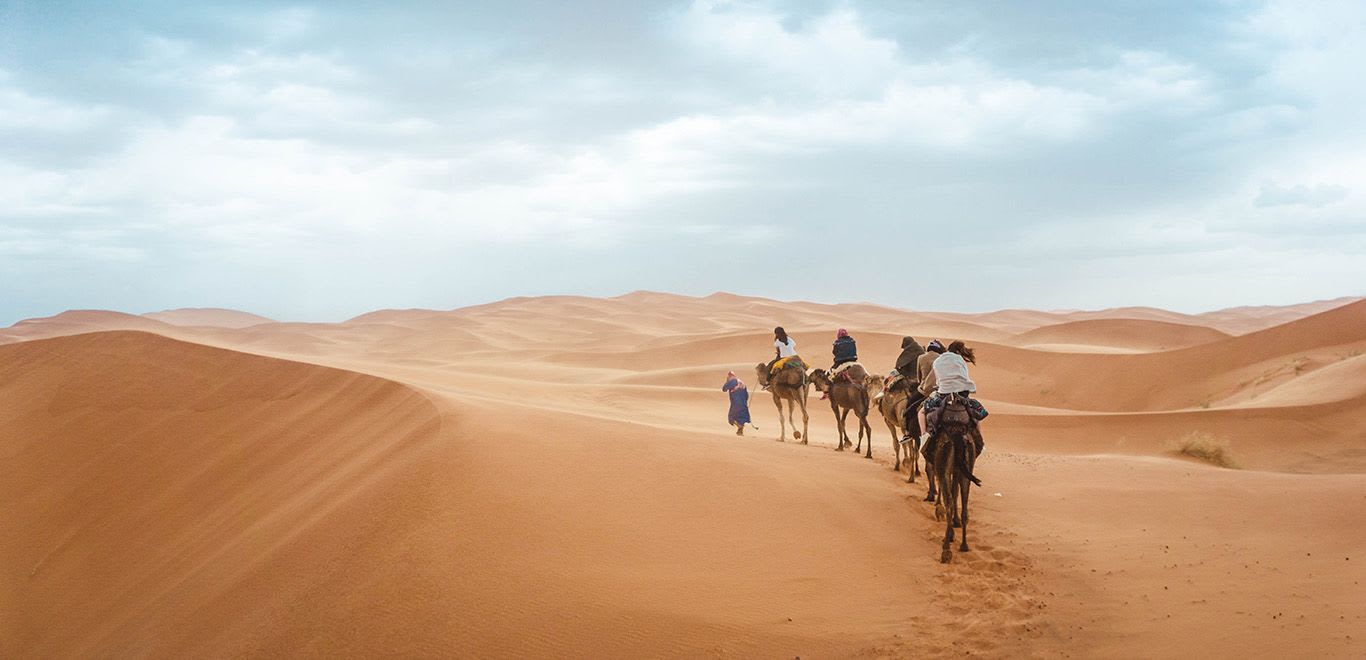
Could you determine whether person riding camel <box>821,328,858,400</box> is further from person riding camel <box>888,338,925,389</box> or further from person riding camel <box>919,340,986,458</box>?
person riding camel <box>919,340,986,458</box>

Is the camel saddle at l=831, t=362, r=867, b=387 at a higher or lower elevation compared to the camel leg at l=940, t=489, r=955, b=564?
higher

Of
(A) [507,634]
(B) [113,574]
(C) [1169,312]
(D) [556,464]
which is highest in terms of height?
(C) [1169,312]

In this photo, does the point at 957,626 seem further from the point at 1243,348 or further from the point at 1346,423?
the point at 1243,348

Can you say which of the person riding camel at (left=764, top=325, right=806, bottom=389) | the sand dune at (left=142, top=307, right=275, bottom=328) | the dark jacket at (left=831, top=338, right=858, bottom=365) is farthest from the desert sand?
the sand dune at (left=142, top=307, right=275, bottom=328)

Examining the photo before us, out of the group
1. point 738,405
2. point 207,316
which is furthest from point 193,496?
point 207,316

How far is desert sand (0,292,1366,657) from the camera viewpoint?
711 cm

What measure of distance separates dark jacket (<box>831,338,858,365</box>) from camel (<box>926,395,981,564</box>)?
5924 mm

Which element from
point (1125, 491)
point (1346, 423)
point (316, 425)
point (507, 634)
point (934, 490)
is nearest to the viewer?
point (507, 634)

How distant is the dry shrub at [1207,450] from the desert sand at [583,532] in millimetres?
496

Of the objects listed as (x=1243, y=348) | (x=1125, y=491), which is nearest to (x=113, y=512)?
(x=1125, y=491)

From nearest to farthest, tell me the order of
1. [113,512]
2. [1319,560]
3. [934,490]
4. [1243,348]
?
[1319,560]
[934,490]
[113,512]
[1243,348]

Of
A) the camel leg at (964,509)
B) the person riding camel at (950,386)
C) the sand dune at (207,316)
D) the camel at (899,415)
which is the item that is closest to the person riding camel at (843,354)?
the camel at (899,415)

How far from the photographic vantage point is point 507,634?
23.0ft

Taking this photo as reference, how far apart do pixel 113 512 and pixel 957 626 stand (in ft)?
44.4
